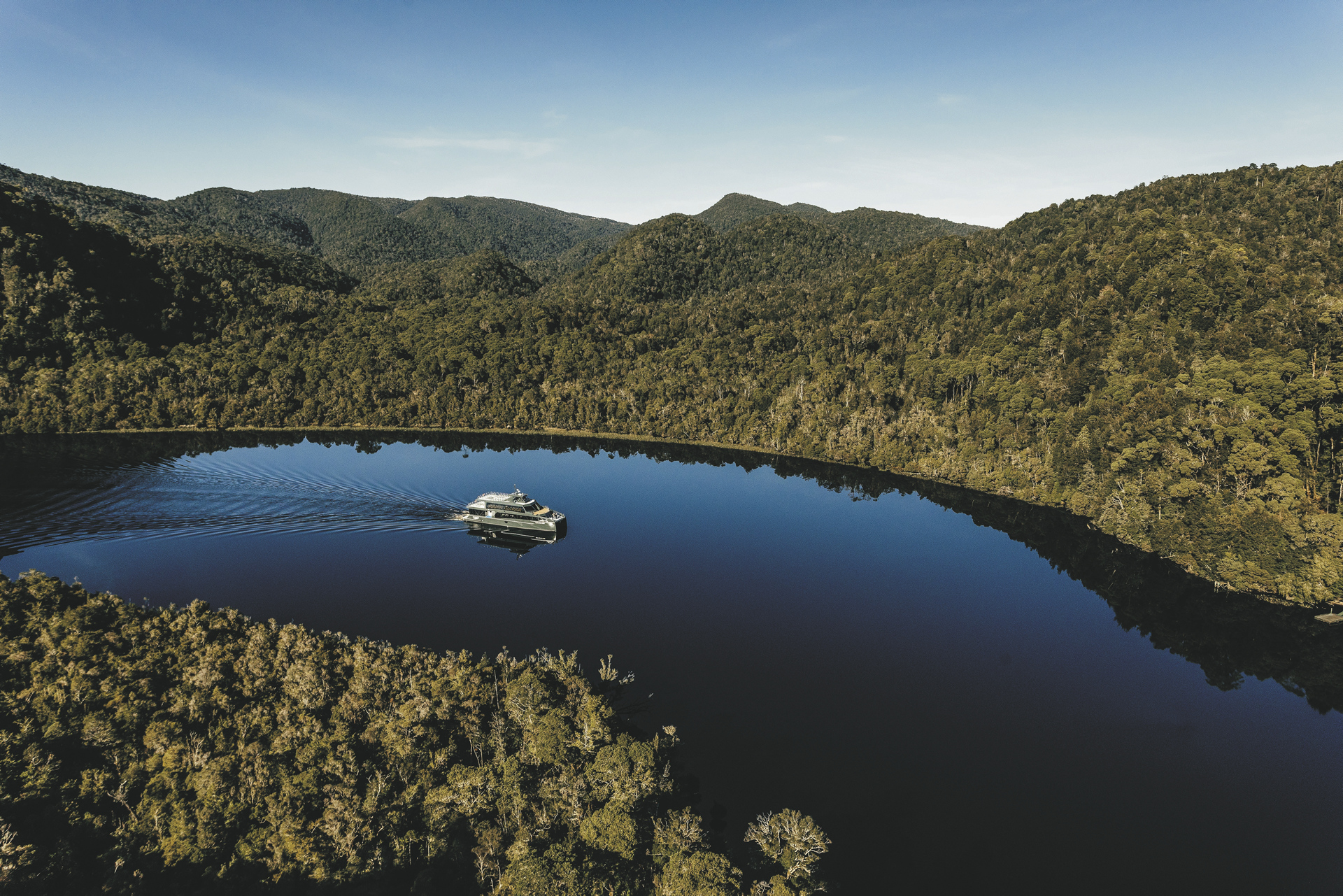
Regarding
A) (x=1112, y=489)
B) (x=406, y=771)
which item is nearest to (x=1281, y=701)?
(x=1112, y=489)

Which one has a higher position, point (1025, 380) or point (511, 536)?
point (1025, 380)

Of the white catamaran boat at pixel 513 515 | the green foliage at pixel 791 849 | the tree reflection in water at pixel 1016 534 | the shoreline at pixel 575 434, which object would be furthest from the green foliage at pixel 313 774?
the shoreline at pixel 575 434

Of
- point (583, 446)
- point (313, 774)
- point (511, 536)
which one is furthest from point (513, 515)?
point (583, 446)

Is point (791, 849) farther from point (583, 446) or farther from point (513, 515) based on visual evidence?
point (583, 446)

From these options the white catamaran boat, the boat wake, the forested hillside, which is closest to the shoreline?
the forested hillside

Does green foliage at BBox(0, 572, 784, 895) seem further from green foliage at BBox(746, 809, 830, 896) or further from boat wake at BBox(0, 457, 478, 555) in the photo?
boat wake at BBox(0, 457, 478, 555)
